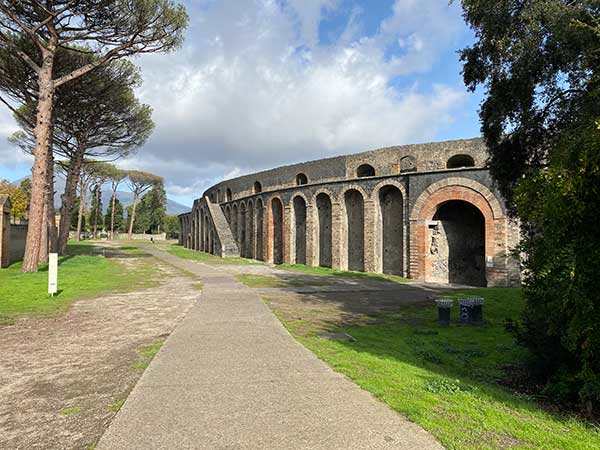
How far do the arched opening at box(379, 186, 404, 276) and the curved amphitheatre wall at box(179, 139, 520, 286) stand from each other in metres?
0.05

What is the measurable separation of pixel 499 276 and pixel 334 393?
14.2 meters

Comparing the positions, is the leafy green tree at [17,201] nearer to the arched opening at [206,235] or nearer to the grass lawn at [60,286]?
the arched opening at [206,235]

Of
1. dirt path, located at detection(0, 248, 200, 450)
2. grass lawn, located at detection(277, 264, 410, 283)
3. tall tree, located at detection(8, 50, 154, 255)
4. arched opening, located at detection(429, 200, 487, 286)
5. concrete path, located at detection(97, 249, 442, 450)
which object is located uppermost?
tall tree, located at detection(8, 50, 154, 255)

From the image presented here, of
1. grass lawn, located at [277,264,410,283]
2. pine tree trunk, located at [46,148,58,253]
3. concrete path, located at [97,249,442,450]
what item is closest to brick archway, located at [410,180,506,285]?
grass lawn, located at [277,264,410,283]

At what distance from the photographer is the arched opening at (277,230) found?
26.8 metres

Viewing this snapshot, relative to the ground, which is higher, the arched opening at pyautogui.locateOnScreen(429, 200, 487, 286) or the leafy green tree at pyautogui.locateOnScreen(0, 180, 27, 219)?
the leafy green tree at pyautogui.locateOnScreen(0, 180, 27, 219)

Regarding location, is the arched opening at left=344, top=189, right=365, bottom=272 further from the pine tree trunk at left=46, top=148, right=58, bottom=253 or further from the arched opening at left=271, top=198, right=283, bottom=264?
the pine tree trunk at left=46, top=148, right=58, bottom=253

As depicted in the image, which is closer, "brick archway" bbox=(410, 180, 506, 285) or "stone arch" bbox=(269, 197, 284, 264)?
"brick archway" bbox=(410, 180, 506, 285)

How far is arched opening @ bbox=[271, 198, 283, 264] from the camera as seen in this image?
2681 cm

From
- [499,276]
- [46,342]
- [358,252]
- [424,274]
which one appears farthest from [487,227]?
[46,342]

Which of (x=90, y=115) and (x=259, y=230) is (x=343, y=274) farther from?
(x=90, y=115)

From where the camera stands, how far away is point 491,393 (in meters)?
4.20

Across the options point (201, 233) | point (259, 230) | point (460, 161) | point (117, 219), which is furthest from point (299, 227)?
point (117, 219)

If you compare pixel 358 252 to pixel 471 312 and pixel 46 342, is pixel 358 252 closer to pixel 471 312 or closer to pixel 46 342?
pixel 471 312
